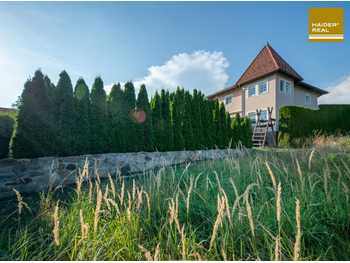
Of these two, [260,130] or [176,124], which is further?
[260,130]

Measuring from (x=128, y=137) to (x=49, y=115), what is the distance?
2093mm

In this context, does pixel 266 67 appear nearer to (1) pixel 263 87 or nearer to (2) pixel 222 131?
(1) pixel 263 87

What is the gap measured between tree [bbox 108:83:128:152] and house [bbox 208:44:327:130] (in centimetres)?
1313

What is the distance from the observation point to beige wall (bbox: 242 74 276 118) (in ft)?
52.4

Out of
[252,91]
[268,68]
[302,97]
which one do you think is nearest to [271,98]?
[252,91]

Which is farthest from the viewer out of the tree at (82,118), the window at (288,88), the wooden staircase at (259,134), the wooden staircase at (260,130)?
the window at (288,88)

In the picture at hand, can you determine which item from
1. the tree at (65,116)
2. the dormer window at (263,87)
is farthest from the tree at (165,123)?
the dormer window at (263,87)

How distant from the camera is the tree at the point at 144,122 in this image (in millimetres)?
6250

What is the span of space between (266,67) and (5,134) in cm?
1782

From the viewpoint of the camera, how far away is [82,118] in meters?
5.09

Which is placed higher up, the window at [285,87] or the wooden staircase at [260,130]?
the window at [285,87]

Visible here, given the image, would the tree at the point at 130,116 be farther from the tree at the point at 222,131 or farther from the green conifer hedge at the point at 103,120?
the tree at the point at 222,131

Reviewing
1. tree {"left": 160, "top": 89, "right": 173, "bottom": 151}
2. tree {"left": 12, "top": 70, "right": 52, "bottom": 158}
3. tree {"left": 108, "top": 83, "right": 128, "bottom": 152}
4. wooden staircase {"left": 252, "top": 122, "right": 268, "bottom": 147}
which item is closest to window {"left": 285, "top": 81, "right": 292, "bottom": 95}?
wooden staircase {"left": 252, "top": 122, "right": 268, "bottom": 147}

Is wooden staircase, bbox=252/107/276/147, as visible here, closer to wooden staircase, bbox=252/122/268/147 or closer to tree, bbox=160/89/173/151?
wooden staircase, bbox=252/122/268/147
